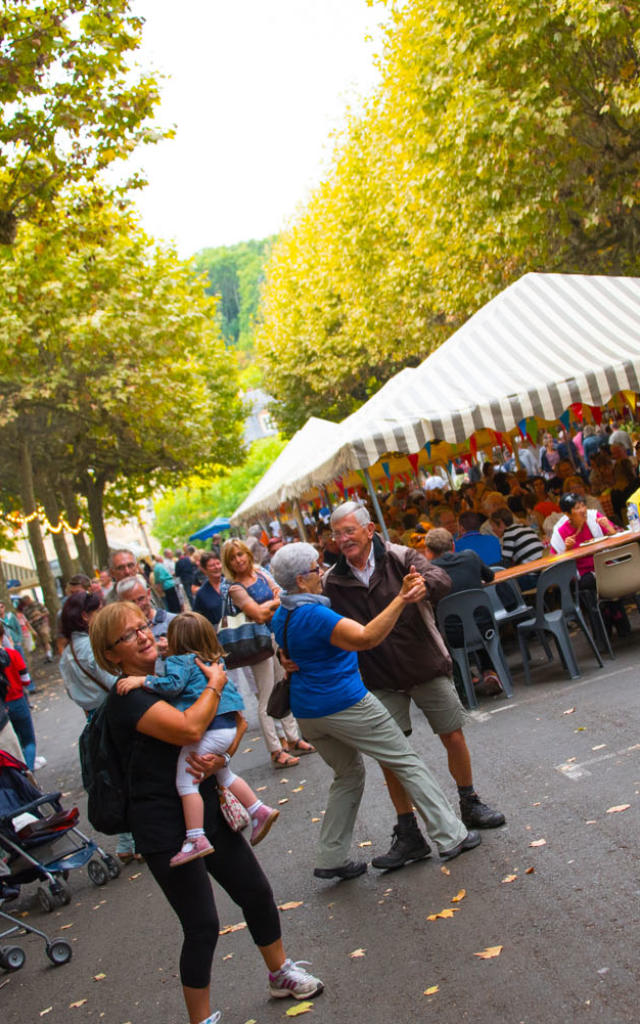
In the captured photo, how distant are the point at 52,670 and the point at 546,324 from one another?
20633mm

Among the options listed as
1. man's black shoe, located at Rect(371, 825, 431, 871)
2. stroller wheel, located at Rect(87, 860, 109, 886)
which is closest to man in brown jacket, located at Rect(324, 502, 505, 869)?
man's black shoe, located at Rect(371, 825, 431, 871)

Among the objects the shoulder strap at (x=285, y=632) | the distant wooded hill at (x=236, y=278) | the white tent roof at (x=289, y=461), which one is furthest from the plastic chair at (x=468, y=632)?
the distant wooded hill at (x=236, y=278)

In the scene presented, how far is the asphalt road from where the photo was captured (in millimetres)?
4340

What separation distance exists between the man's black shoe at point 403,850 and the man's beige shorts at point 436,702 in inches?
22.2

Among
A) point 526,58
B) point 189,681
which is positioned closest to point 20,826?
point 189,681

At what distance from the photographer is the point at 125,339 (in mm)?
26188

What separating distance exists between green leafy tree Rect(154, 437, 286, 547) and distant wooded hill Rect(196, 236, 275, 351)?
118ft

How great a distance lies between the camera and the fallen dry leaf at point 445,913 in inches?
204

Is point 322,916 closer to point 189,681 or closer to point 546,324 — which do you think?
point 189,681

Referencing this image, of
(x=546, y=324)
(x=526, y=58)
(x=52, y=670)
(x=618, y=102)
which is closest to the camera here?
(x=546, y=324)

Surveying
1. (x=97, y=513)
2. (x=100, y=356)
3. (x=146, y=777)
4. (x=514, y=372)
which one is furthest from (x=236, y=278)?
(x=146, y=777)

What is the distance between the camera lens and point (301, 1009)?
185 inches

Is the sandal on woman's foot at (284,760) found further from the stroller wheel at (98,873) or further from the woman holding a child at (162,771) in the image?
the woman holding a child at (162,771)

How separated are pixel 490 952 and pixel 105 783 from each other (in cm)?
170
